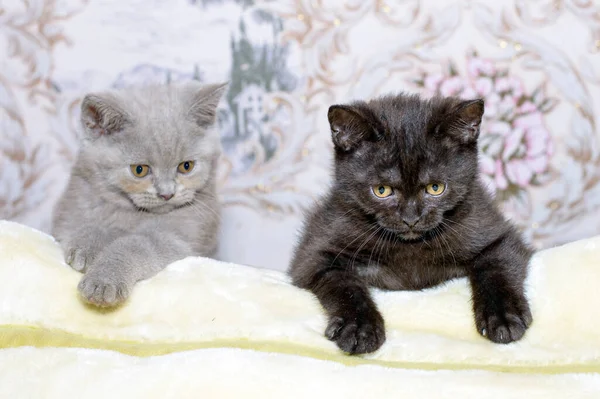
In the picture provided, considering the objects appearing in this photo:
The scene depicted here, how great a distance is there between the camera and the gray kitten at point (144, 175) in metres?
1.50

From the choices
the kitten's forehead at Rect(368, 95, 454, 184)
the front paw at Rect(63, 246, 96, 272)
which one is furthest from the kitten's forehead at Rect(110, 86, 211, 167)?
the kitten's forehead at Rect(368, 95, 454, 184)

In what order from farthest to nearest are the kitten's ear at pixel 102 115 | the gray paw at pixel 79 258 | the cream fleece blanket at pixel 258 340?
the kitten's ear at pixel 102 115
the gray paw at pixel 79 258
the cream fleece blanket at pixel 258 340

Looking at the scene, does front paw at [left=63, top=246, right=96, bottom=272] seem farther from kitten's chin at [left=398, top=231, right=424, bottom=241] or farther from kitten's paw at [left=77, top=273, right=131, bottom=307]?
kitten's chin at [left=398, top=231, right=424, bottom=241]

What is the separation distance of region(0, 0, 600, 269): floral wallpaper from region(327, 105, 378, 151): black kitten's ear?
81 centimetres

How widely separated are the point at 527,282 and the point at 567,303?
0.10 metres

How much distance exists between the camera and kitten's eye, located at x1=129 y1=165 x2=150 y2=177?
1.52 metres

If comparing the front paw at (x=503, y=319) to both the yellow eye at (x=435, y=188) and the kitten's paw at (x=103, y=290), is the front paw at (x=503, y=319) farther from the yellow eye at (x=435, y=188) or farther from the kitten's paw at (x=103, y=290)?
the kitten's paw at (x=103, y=290)

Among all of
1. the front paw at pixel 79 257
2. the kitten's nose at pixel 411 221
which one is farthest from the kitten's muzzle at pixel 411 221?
the front paw at pixel 79 257

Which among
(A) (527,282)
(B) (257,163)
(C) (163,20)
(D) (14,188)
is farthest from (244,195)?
(A) (527,282)

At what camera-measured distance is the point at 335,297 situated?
1.22 metres

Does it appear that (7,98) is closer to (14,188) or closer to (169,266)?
(14,188)

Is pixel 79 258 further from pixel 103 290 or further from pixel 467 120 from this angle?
pixel 467 120

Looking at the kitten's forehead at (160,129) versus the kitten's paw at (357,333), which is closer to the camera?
the kitten's paw at (357,333)

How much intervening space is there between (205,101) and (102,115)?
0.82 ft
